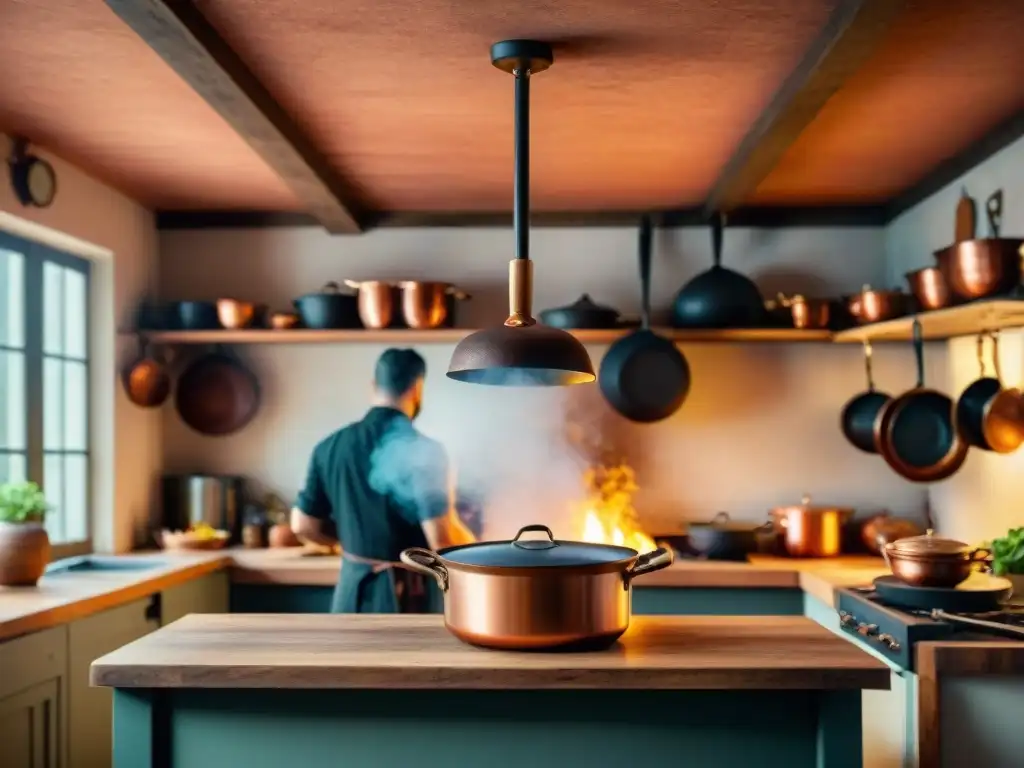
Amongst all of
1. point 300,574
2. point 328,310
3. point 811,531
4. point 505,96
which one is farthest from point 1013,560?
point 328,310

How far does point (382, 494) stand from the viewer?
3418 mm

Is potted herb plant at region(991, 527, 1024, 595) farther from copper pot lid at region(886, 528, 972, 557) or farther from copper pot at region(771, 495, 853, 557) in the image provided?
copper pot at region(771, 495, 853, 557)

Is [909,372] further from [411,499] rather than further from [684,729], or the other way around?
[684,729]

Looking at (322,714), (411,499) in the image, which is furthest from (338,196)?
(322,714)

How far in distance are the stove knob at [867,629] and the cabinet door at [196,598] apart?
2.32 metres

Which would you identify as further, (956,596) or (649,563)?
(956,596)

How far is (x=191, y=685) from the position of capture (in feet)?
6.84

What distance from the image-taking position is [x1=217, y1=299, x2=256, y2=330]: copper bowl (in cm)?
448

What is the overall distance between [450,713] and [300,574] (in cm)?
208

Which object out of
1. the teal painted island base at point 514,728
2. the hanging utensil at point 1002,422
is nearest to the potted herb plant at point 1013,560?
the hanging utensil at point 1002,422

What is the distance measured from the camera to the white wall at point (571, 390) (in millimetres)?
4727

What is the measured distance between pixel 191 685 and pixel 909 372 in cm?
365

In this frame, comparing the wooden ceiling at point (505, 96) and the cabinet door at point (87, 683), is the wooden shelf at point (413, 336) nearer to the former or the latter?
the wooden ceiling at point (505, 96)

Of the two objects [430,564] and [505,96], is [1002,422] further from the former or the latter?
[430,564]
